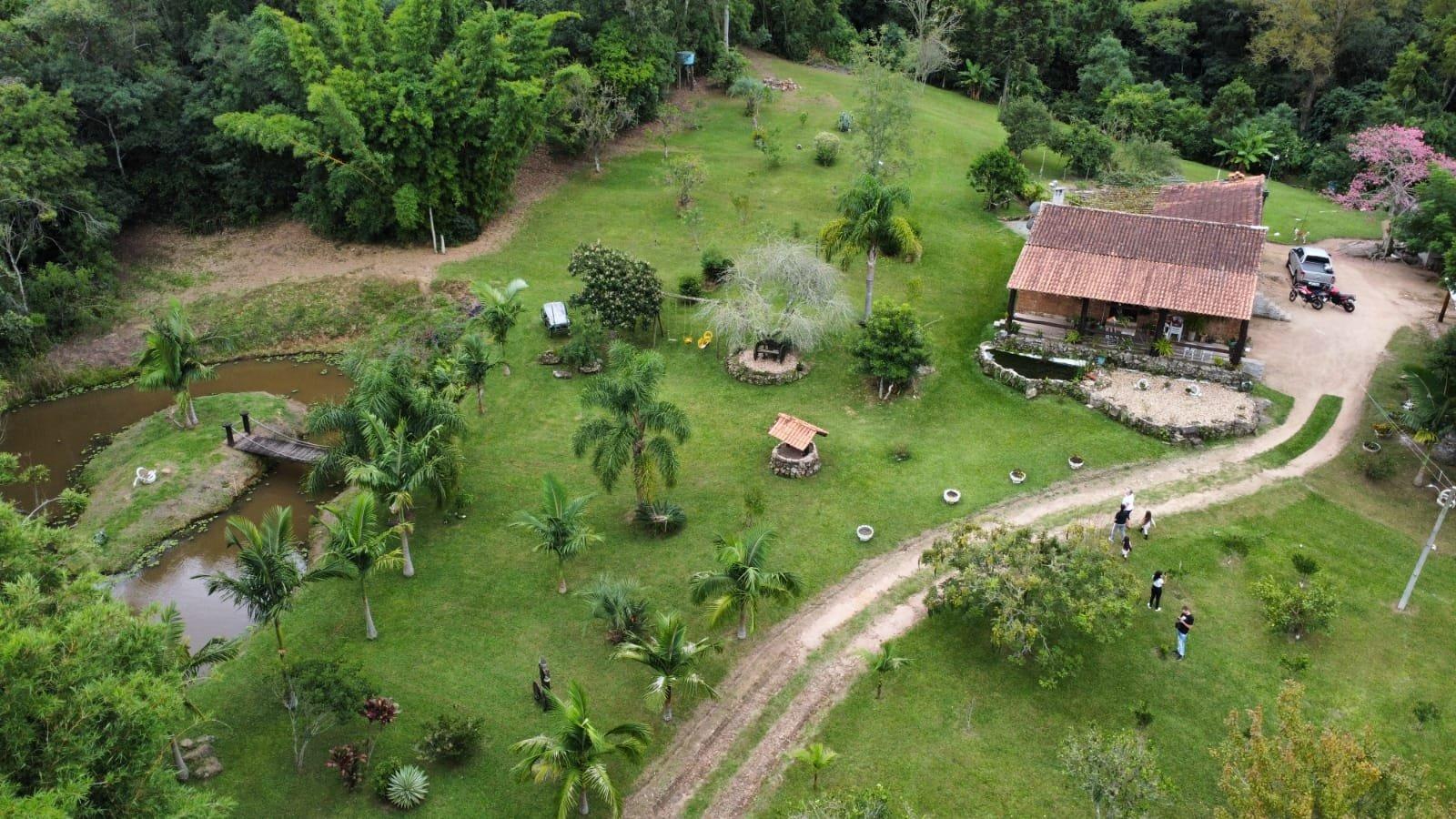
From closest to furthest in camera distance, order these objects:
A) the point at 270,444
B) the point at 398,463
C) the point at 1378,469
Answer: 1. the point at 398,463
2. the point at 1378,469
3. the point at 270,444

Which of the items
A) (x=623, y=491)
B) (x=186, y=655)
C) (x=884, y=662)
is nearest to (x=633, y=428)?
(x=623, y=491)

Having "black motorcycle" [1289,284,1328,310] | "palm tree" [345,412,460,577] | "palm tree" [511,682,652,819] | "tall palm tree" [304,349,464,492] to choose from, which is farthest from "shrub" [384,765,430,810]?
"black motorcycle" [1289,284,1328,310]

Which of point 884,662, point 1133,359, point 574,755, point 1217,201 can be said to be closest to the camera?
point 574,755

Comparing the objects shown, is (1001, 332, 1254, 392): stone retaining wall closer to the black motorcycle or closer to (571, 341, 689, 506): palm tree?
the black motorcycle

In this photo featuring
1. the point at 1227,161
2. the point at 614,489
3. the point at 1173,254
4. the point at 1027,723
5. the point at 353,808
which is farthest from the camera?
the point at 1227,161

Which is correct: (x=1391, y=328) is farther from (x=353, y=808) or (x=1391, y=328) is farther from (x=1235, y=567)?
(x=353, y=808)

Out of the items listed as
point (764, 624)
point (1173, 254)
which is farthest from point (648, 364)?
point (1173, 254)

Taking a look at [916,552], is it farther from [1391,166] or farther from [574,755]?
[1391,166]
